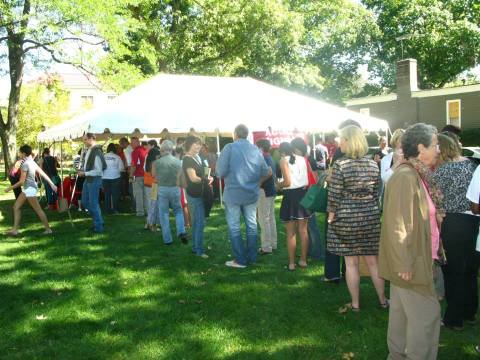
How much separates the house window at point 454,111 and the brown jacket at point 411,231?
29.4m

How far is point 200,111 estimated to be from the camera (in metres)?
10.9

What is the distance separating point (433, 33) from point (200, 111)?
29978 millimetres

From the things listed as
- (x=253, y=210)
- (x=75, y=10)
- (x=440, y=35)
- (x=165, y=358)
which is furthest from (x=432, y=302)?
(x=440, y=35)

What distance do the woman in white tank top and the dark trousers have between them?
2.20m

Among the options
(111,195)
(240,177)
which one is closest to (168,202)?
(240,177)

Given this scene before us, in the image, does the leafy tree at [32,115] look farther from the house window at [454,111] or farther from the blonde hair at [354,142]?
the blonde hair at [354,142]

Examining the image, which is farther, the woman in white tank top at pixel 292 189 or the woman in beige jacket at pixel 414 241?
the woman in white tank top at pixel 292 189

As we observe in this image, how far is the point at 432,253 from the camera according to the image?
128 inches

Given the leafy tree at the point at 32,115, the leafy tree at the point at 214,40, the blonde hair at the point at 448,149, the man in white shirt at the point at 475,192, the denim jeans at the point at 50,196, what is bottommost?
the denim jeans at the point at 50,196

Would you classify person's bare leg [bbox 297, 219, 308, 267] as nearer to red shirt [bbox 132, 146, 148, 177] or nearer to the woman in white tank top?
the woman in white tank top

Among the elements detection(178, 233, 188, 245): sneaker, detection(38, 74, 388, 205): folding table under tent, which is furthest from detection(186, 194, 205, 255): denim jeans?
detection(38, 74, 388, 205): folding table under tent

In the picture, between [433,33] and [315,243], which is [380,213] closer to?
[315,243]

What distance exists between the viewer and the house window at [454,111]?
2980 centimetres

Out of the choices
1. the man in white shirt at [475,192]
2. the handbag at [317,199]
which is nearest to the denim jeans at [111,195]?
the handbag at [317,199]
